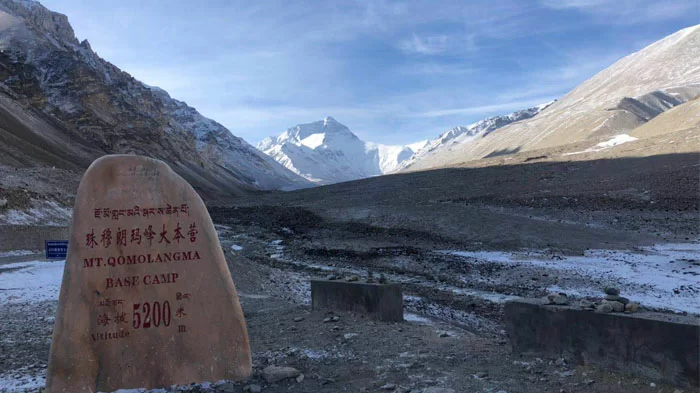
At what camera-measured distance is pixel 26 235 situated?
18.8 metres

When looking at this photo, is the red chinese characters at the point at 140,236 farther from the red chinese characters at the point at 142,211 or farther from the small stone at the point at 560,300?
the small stone at the point at 560,300

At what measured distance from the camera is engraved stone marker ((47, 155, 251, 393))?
241 inches

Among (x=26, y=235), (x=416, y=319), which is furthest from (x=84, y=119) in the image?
(x=416, y=319)

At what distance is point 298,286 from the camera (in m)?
17.2

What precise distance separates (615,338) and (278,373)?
167 inches

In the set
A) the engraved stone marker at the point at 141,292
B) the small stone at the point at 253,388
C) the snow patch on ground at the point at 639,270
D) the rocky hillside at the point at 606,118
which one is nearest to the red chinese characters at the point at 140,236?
the engraved stone marker at the point at 141,292

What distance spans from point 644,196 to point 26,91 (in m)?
85.0

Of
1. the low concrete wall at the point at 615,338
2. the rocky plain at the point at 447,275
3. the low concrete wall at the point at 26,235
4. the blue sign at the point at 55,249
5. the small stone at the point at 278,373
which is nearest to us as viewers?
the low concrete wall at the point at 615,338

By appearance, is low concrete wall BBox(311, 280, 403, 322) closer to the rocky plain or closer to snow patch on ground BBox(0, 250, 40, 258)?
the rocky plain

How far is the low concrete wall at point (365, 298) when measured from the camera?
1072 cm

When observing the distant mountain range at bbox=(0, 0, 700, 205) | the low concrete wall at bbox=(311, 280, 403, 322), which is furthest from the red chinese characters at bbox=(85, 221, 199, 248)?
the distant mountain range at bbox=(0, 0, 700, 205)

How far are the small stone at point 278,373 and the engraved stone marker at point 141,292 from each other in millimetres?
287

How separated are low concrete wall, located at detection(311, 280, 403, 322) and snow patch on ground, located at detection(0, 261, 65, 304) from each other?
22.4 feet

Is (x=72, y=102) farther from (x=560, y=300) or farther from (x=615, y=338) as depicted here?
(x=615, y=338)
